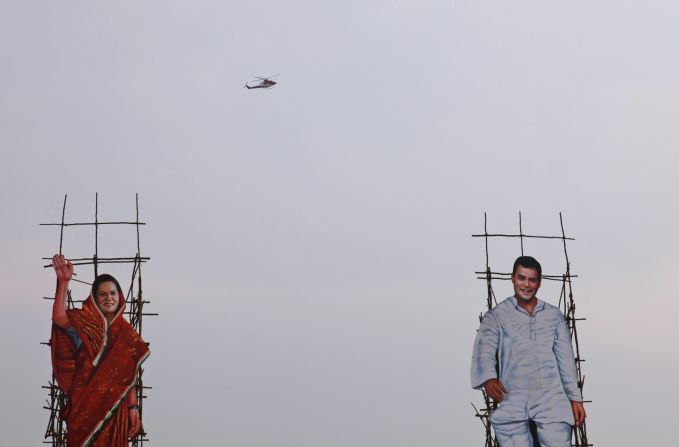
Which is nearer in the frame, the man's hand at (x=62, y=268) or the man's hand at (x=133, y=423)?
the man's hand at (x=133, y=423)

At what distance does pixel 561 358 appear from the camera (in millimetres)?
19344

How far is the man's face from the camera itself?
63.9 ft

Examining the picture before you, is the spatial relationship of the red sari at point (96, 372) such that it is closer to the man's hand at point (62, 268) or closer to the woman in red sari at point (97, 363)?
the woman in red sari at point (97, 363)

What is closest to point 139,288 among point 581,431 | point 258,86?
point 581,431

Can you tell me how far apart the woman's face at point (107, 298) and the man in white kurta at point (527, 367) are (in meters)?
6.35

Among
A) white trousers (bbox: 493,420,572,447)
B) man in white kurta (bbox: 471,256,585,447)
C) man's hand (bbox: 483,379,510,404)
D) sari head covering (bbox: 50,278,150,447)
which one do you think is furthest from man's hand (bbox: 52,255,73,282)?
white trousers (bbox: 493,420,572,447)

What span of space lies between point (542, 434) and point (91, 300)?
8064 millimetres

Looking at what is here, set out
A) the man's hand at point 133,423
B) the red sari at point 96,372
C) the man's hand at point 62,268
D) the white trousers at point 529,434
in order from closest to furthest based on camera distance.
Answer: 1. the white trousers at point 529,434
2. the red sari at point 96,372
3. the man's hand at point 133,423
4. the man's hand at point 62,268

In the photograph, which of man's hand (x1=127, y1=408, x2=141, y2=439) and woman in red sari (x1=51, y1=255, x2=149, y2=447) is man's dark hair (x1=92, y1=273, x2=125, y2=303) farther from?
man's hand (x1=127, y1=408, x2=141, y2=439)

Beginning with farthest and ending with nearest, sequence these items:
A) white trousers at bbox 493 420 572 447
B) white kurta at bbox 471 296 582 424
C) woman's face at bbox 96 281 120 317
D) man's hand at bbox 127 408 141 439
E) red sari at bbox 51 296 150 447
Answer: woman's face at bbox 96 281 120 317 → man's hand at bbox 127 408 141 439 → white kurta at bbox 471 296 582 424 → red sari at bbox 51 296 150 447 → white trousers at bbox 493 420 572 447

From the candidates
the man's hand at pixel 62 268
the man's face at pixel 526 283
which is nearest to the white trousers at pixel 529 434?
the man's face at pixel 526 283

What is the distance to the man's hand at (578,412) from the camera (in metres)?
19.0

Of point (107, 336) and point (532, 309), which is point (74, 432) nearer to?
point (107, 336)

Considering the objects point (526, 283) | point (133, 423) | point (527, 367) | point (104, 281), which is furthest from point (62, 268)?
point (527, 367)
